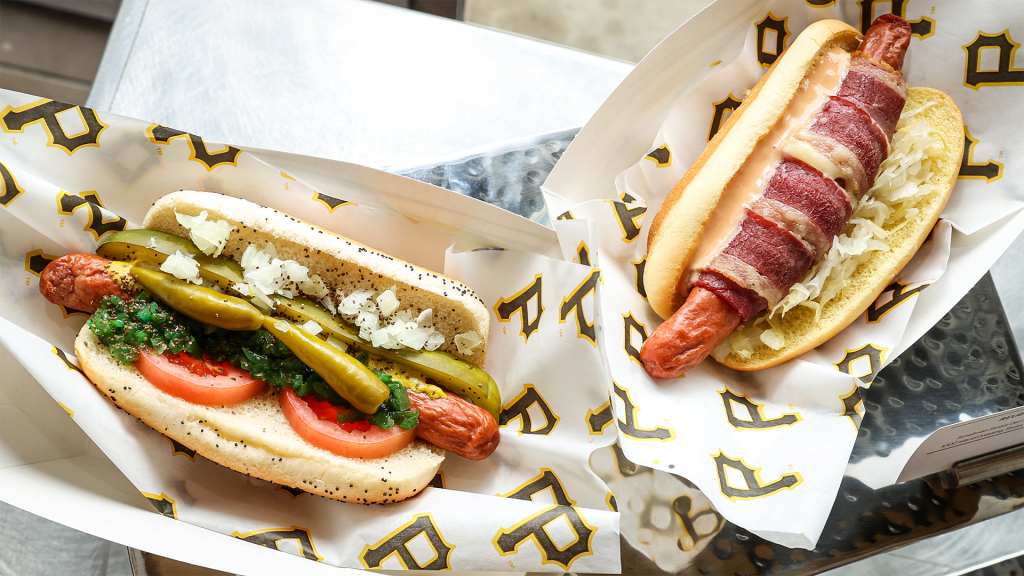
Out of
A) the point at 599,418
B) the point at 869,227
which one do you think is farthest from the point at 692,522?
the point at 869,227

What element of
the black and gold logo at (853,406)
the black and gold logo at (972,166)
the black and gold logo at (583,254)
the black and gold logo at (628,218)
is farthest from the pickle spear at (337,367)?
the black and gold logo at (972,166)

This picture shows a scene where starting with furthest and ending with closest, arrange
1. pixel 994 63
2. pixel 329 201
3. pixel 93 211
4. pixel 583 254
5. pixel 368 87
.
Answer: pixel 368 87 → pixel 994 63 → pixel 329 201 → pixel 93 211 → pixel 583 254

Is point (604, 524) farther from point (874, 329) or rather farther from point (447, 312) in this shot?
point (874, 329)

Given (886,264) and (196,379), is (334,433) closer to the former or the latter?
(196,379)

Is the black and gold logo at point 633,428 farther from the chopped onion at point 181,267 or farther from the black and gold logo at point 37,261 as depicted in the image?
the black and gold logo at point 37,261

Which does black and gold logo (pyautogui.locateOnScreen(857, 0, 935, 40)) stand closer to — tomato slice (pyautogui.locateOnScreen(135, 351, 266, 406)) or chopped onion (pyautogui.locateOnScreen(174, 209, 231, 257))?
chopped onion (pyautogui.locateOnScreen(174, 209, 231, 257))

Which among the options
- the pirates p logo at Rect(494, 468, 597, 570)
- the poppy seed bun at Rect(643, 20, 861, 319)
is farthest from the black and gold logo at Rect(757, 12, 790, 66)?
the pirates p logo at Rect(494, 468, 597, 570)
